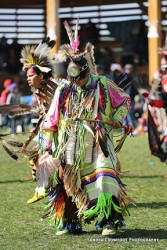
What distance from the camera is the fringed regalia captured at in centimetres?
511

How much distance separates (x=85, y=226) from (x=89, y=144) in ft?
2.75

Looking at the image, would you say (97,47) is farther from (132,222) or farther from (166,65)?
(132,222)

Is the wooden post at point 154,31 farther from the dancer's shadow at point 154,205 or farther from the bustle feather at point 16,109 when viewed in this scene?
the bustle feather at point 16,109

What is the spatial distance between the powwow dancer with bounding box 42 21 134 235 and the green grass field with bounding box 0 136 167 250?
172 mm

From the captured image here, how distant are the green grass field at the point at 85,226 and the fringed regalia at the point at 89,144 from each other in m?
0.22

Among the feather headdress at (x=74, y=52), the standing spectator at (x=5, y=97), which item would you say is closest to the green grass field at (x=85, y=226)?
the feather headdress at (x=74, y=52)

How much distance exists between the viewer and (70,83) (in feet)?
17.4

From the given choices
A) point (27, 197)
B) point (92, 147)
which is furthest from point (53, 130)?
point (27, 197)

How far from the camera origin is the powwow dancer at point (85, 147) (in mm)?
5129

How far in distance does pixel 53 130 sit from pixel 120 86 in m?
0.85

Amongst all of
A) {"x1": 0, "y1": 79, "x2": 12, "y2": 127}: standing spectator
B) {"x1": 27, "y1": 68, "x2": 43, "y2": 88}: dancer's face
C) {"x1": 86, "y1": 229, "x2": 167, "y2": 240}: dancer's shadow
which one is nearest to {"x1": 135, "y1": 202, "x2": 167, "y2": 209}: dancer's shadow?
{"x1": 86, "y1": 229, "x2": 167, "y2": 240}: dancer's shadow

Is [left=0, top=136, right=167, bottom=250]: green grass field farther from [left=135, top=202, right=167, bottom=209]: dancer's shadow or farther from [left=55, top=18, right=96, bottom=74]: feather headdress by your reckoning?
[left=55, top=18, right=96, bottom=74]: feather headdress

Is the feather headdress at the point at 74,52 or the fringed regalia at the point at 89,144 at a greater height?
the feather headdress at the point at 74,52

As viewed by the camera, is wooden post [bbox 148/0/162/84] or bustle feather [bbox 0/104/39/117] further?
wooden post [bbox 148/0/162/84]
